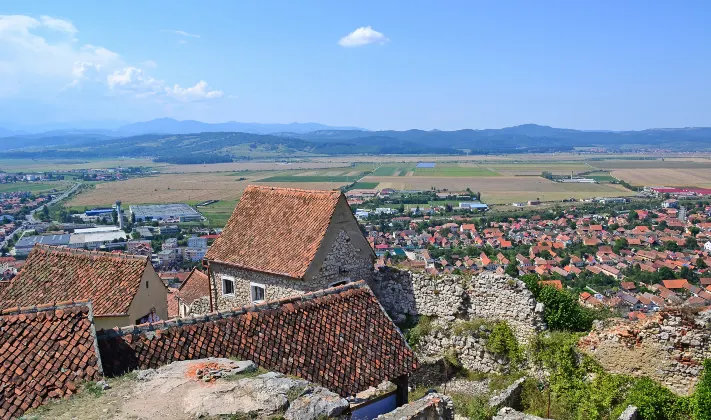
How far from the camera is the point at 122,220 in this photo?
4252 inches

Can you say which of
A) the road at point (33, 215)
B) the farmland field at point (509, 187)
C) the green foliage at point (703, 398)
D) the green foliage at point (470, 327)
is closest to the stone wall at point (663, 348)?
the green foliage at point (703, 398)

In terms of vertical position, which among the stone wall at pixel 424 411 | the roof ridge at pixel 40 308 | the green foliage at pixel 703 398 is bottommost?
the green foliage at pixel 703 398

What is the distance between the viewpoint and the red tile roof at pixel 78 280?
15477mm

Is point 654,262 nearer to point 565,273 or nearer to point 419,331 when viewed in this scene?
point 565,273

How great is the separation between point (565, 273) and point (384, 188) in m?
106

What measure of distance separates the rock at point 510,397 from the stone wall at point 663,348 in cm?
218

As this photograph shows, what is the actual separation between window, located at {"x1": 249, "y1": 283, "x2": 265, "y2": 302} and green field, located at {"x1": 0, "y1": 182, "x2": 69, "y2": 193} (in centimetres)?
17416

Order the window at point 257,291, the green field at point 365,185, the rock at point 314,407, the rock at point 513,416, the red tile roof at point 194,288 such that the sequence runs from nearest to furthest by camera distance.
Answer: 1. the rock at point 314,407
2. the rock at point 513,416
3. the window at point 257,291
4. the red tile roof at point 194,288
5. the green field at point 365,185

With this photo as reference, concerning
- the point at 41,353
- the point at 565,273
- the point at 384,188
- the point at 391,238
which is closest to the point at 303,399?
the point at 41,353

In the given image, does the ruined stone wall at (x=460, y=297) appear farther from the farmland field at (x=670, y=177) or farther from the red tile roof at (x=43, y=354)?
the farmland field at (x=670, y=177)

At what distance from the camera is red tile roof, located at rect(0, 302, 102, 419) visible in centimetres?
768

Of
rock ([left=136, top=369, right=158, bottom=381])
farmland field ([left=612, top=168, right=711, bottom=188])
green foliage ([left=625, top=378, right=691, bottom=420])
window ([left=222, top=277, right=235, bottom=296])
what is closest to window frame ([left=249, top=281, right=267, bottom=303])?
window ([left=222, top=277, right=235, bottom=296])

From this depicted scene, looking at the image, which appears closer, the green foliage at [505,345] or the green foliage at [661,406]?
the green foliage at [661,406]

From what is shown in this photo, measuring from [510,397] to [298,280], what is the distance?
6.77m
